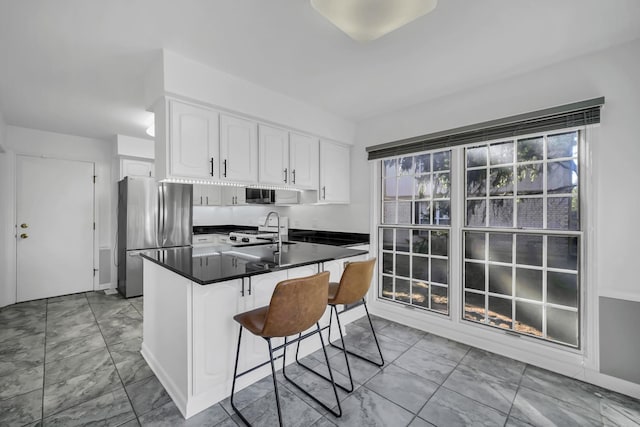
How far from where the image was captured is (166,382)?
202 cm

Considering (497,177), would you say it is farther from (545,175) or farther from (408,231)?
(408,231)

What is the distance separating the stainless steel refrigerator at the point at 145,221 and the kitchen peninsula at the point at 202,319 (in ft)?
6.95

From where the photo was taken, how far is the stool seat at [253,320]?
167 cm

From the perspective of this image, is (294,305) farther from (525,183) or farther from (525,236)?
(525,183)

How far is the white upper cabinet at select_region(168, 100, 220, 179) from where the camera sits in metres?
2.23

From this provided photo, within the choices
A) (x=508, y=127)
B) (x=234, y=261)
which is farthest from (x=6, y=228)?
(x=508, y=127)

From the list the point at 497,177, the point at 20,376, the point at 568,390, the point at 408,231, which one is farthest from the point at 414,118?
the point at 20,376

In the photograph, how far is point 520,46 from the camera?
2.04m

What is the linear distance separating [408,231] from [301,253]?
1365mm

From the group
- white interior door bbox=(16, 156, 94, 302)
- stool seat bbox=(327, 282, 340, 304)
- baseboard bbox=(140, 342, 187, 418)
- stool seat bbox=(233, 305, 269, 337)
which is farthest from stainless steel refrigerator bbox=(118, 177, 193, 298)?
stool seat bbox=(327, 282, 340, 304)

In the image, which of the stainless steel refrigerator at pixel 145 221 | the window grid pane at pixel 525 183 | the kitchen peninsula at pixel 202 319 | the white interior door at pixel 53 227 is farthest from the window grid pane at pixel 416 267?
the white interior door at pixel 53 227

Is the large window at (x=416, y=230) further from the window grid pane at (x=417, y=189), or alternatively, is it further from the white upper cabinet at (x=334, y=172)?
the white upper cabinet at (x=334, y=172)

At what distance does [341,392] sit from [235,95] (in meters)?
2.55

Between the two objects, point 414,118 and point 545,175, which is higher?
point 414,118
